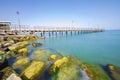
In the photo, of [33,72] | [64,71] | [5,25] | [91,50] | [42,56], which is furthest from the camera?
[5,25]

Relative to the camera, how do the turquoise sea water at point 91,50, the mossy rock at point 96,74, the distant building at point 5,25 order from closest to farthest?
the mossy rock at point 96,74 < the turquoise sea water at point 91,50 < the distant building at point 5,25

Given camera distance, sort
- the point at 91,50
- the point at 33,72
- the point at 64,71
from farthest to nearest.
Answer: the point at 91,50 → the point at 64,71 → the point at 33,72

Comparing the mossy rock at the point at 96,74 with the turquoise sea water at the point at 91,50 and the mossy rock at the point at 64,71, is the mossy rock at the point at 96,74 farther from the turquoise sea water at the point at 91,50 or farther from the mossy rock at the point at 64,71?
the turquoise sea water at the point at 91,50

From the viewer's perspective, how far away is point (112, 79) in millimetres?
12250

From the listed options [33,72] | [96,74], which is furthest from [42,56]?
[96,74]

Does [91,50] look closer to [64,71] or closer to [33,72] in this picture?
[64,71]

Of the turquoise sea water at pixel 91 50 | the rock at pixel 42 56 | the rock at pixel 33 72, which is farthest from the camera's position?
the turquoise sea water at pixel 91 50

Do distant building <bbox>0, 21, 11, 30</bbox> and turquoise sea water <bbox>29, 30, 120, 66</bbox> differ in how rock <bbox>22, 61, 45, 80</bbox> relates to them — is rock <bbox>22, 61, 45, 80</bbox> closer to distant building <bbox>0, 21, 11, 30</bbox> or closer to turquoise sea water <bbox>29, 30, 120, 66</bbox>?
turquoise sea water <bbox>29, 30, 120, 66</bbox>

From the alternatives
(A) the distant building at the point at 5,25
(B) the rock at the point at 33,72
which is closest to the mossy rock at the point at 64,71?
(B) the rock at the point at 33,72

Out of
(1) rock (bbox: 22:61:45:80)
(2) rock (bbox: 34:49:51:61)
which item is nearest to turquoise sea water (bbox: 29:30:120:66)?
(2) rock (bbox: 34:49:51:61)

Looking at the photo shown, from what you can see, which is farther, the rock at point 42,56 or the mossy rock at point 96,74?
the rock at point 42,56

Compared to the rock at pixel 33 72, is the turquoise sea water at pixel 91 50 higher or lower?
lower

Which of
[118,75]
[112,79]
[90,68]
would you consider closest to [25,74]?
[90,68]

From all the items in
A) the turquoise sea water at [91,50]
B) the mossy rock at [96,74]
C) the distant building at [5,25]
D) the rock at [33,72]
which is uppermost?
the distant building at [5,25]
